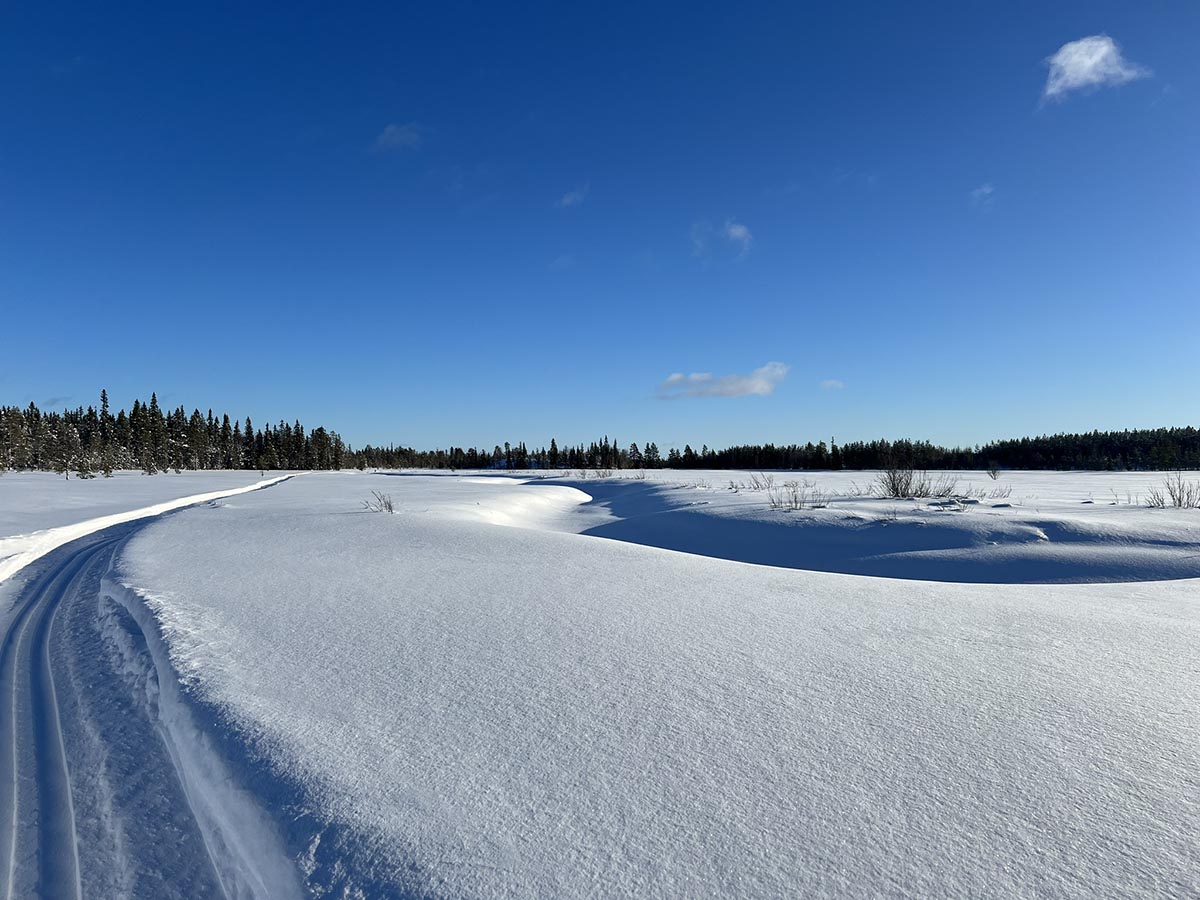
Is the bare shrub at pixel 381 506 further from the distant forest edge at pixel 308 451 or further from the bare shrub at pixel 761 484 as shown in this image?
the distant forest edge at pixel 308 451

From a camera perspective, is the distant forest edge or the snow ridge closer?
the snow ridge

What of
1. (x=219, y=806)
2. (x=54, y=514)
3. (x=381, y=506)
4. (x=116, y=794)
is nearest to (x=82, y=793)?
(x=116, y=794)

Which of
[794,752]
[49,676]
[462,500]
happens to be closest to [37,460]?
[462,500]

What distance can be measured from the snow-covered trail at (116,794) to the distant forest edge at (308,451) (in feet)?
120

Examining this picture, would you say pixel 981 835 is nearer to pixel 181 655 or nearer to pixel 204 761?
pixel 204 761

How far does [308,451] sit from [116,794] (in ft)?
325

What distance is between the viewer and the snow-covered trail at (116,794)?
6.55ft

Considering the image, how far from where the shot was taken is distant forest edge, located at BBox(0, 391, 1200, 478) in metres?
52.7

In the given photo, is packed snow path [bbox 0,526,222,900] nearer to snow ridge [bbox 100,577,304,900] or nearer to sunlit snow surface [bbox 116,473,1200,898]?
snow ridge [bbox 100,577,304,900]

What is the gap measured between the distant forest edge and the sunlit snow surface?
33.9m

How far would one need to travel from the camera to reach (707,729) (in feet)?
7.88

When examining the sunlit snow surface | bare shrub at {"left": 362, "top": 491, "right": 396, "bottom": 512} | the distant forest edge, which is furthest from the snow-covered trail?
the distant forest edge

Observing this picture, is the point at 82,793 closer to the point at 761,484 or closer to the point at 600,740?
the point at 600,740

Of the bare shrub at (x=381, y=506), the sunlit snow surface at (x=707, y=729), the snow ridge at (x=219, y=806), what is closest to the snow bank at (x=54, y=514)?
the bare shrub at (x=381, y=506)
